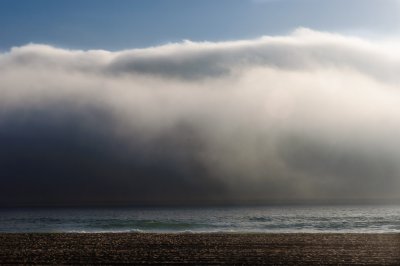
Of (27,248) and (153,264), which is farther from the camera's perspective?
(27,248)

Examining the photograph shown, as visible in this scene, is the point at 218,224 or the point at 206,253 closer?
the point at 206,253

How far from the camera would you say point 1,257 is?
84.6 feet

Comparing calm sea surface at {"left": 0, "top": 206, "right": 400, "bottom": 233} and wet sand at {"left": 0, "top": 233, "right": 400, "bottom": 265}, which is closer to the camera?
wet sand at {"left": 0, "top": 233, "right": 400, "bottom": 265}

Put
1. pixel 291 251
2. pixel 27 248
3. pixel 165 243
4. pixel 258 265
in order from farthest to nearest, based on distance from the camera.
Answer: pixel 165 243, pixel 27 248, pixel 291 251, pixel 258 265

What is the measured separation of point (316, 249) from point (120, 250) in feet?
38.2

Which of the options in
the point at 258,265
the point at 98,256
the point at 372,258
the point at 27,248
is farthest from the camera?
the point at 27,248

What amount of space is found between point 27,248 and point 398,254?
72.4ft

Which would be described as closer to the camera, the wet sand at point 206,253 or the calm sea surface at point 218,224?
the wet sand at point 206,253

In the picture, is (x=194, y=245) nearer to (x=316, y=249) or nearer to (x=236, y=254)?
(x=236, y=254)

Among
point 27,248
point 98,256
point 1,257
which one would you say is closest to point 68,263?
point 98,256

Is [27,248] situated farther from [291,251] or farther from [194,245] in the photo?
[291,251]

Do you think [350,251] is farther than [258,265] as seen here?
Yes

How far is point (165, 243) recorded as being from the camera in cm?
3359

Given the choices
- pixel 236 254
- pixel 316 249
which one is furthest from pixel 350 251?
pixel 236 254
